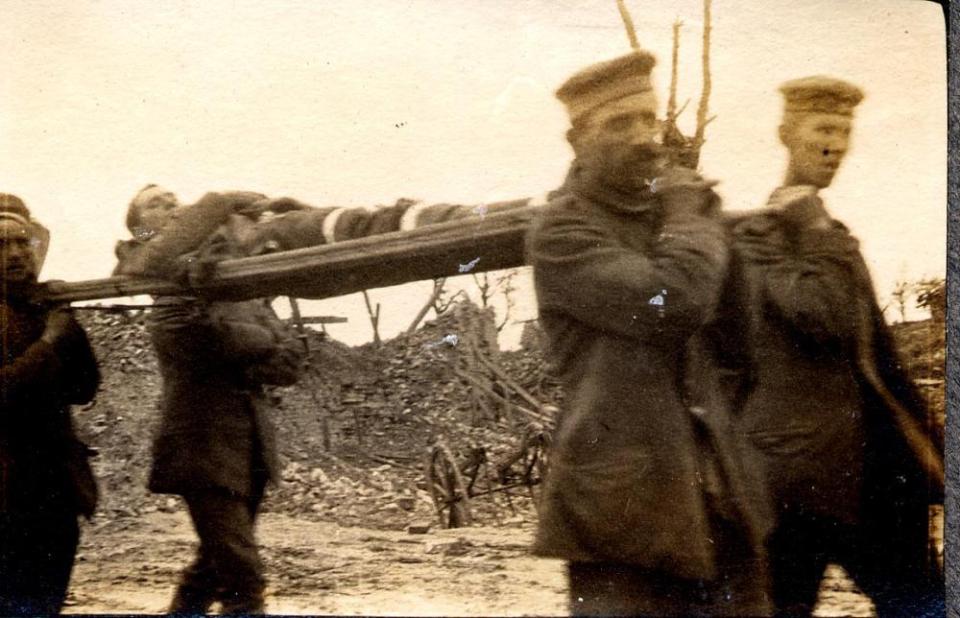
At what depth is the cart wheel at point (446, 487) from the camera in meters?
3.83

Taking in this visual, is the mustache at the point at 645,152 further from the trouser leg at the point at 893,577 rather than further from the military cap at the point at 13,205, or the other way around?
the military cap at the point at 13,205

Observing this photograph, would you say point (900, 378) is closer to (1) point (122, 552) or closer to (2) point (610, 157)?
(2) point (610, 157)

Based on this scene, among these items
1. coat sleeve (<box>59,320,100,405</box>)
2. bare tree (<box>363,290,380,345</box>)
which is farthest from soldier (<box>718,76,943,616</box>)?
coat sleeve (<box>59,320,100,405</box>)

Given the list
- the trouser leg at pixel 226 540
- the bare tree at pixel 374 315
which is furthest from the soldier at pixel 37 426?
the bare tree at pixel 374 315

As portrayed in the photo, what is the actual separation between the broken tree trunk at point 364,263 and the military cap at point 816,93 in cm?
82

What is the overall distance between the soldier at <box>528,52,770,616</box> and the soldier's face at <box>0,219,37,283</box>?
1.47 meters

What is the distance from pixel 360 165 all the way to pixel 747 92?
1.14 metres

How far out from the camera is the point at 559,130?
12.4ft

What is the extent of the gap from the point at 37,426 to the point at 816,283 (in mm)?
2326

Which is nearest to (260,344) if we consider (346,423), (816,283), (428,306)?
(346,423)

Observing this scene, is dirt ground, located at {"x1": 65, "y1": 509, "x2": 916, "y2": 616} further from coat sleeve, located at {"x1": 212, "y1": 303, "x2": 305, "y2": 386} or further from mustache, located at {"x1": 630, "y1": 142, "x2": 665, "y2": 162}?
mustache, located at {"x1": 630, "y1": 142, "x2": 665, "y2": 162}

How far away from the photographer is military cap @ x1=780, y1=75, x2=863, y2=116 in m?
3.84

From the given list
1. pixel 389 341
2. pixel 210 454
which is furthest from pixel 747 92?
pixel 210 454

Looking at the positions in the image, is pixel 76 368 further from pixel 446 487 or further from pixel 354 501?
pixel 446 487
